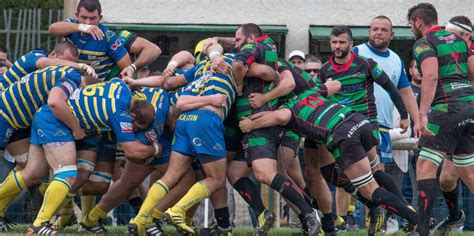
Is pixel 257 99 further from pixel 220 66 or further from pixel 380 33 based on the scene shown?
pixel 380 33

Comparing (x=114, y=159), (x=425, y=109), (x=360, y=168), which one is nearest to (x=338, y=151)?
(x=360, y=168)

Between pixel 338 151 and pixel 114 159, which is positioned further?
pixel 114 159

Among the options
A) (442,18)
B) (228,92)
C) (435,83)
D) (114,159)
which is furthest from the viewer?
(442,18)

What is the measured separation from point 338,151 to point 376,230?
1.15 meters

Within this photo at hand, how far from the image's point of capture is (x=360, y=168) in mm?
10648

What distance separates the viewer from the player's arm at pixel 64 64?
11.6m

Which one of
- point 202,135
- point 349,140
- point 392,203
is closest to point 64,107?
point 202,135

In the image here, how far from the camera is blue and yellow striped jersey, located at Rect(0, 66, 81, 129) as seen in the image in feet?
37.0

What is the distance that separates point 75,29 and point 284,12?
8637 millimetres

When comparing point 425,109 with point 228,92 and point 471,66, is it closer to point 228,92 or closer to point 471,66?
point 471,66

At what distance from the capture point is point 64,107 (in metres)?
11.0

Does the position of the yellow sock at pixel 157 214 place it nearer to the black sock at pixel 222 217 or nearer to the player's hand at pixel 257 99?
the black sock at pixel 222 217

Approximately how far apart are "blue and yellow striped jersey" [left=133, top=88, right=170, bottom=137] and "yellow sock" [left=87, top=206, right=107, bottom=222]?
114 cm

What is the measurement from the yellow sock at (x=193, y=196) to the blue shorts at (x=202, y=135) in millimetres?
256
